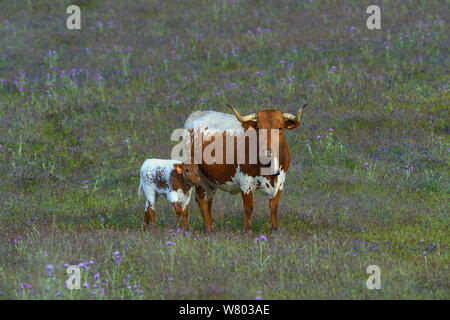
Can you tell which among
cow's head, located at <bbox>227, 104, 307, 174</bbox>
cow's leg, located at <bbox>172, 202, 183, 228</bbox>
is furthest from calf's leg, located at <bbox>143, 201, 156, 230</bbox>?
cow's head, located at <bbox>227, 104, 307, 174</bbox>

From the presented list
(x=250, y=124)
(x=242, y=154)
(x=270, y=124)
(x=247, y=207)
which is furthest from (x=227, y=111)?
(x=270, y=124)

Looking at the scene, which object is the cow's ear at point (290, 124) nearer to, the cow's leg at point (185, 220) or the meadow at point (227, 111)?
the meadow at point (227, 111)

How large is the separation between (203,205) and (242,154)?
1.22 m

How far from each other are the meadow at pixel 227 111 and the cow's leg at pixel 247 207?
9.9 inches

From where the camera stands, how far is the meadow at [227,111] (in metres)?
8.13

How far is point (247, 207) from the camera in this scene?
10.2 meters

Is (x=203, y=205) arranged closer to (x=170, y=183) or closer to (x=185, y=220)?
(x=185, y=220)

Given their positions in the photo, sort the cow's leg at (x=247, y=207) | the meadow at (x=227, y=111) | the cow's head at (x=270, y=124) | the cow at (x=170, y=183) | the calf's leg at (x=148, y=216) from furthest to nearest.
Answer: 1. the calf's leg at (x=148, y=216)
2. the cow at (x=170, y=183)
3. the cow's leg at (x=247, y=207)
4. the cow's head at (x=270, y=124)
5. the meadow at (x=227, y=111)

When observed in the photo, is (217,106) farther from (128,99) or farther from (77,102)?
(77,102)

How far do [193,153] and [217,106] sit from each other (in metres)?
5.56

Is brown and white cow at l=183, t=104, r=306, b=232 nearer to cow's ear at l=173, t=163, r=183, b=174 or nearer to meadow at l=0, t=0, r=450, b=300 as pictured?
cow's ear at l=173, t=163, r=183, b=174

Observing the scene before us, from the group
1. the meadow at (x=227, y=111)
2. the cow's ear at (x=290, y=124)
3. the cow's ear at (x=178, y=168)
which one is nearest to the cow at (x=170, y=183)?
the cow's ear at (x=178, y=168)

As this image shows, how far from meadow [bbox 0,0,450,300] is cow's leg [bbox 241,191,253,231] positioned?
25cm

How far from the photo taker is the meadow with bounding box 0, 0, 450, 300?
8.13 m
